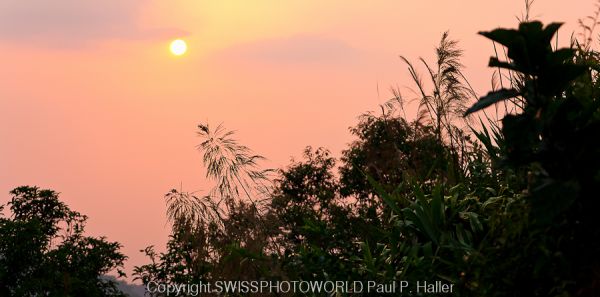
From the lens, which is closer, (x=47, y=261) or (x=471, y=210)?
(x=471, y=210)

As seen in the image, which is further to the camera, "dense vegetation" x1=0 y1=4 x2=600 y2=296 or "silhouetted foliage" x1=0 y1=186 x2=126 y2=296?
"silhouetted foliage" x1=0 y1=186 x2=126 y2=296

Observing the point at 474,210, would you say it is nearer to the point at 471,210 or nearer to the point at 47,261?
the point at 471,210

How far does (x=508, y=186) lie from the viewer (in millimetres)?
8289

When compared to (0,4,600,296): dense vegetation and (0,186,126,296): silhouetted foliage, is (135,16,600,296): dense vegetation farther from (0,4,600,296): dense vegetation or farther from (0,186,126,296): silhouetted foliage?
(0,186,126,296): silhouetted foliage

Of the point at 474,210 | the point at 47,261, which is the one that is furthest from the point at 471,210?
the point at 47,261

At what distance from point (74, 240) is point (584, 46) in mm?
15347

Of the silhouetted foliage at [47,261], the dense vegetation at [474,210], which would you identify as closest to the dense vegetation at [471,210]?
the dense vegetation at [474,210]

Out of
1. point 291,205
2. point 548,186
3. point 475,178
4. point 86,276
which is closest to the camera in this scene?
point 548,186

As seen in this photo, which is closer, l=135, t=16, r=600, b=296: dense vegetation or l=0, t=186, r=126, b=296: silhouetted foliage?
l=135, t=16, r=600, b=296: dense vegetation

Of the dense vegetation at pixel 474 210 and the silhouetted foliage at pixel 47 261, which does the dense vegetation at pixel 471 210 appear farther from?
the silhouetted foliage at pixel 47 261

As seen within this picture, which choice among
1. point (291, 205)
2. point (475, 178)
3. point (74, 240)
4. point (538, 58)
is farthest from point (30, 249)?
point (538, 58)

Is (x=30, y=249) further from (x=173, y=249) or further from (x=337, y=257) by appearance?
(x=337, y=257)

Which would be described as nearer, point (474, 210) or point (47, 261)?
point (474, 210)

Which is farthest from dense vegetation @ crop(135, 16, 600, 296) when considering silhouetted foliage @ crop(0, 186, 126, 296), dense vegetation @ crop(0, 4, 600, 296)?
silhouetted foliage @ crop(0, 186, 126, 296)
